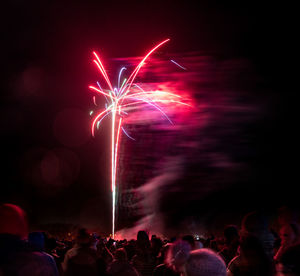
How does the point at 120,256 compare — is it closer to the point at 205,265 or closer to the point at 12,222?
the point at 12,222

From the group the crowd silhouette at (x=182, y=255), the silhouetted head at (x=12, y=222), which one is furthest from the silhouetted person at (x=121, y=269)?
the silhouetted head at (x=12, y=222)

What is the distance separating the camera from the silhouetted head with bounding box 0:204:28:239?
10.9 feet

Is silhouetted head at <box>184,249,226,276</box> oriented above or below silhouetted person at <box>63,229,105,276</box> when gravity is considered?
above

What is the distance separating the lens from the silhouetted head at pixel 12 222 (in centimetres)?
332

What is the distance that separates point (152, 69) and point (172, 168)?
626 cm

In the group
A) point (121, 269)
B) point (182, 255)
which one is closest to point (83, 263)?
point (121, 269)

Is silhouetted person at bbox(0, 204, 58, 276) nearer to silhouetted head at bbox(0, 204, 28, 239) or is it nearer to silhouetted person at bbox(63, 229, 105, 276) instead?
silhouetted head at bbox(0, 204, 28, 239)

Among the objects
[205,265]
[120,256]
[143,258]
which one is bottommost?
[143,258]

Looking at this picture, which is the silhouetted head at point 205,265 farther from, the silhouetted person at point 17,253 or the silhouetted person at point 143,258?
the silhouetted person at point 143,258

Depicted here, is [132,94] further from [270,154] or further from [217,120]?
[217,120]

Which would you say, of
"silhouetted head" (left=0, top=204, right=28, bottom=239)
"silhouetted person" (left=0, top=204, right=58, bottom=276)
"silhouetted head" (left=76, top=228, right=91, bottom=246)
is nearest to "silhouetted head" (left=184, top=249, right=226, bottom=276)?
"silhouetted person" (left=0, top=204, right=58, bottom=276)

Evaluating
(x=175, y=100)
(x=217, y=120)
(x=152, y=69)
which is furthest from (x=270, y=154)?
(x=152, y=69)

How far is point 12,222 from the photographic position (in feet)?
10.9

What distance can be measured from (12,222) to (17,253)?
337 mm
